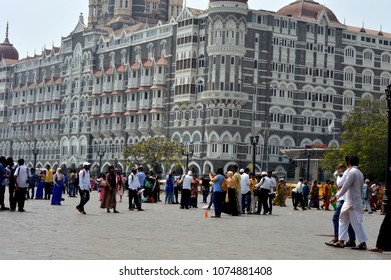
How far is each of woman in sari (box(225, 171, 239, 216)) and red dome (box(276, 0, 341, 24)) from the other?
60802mm

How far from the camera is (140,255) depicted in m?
13.1

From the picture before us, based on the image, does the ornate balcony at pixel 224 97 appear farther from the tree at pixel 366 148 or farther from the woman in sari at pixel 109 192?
the woman in sari at pixel 109 192

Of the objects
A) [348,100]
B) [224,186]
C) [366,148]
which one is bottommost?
[224,186]

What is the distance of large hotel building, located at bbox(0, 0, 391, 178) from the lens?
81625 mm

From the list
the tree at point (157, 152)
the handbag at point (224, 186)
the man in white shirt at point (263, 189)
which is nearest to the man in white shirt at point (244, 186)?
the man in white shirt at point (263, 189)

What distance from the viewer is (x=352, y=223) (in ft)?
52.5

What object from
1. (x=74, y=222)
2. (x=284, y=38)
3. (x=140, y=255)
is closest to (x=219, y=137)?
(x=284, y=38)

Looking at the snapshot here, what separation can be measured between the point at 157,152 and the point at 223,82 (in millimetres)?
9055

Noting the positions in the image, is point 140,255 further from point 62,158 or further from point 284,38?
point 62,158

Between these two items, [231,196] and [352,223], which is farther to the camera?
[231,196]

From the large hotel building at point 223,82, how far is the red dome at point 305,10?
13cm

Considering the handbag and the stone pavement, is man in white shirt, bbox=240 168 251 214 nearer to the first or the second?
the handbag

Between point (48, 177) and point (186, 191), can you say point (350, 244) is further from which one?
point (48, 177)

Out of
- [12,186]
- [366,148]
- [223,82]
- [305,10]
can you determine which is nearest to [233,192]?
[12,186]
